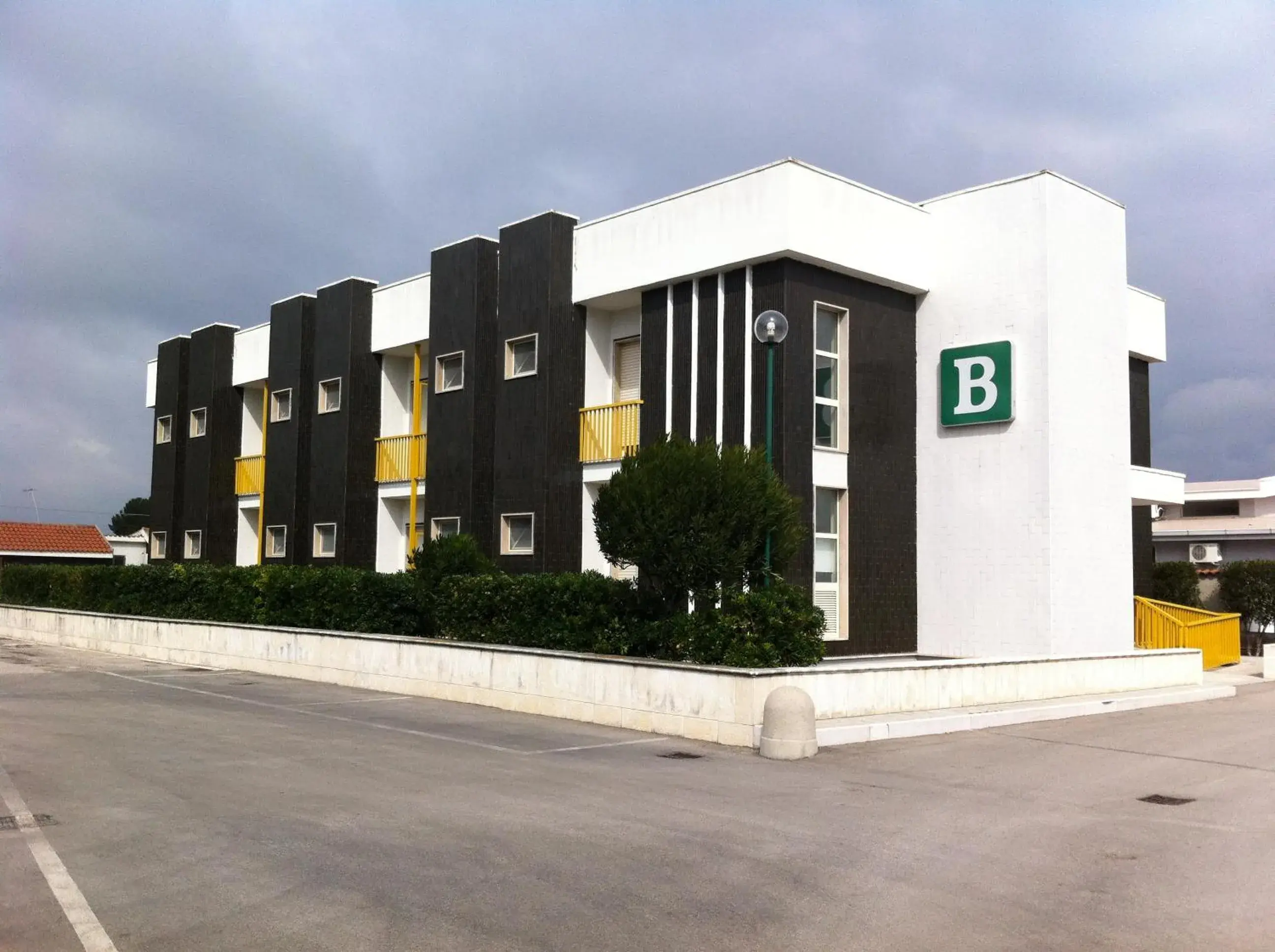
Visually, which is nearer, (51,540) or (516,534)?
(516,534)

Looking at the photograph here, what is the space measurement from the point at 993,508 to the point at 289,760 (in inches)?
493

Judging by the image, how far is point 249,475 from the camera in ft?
107

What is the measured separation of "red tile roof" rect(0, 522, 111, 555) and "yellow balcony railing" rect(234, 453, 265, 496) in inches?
772

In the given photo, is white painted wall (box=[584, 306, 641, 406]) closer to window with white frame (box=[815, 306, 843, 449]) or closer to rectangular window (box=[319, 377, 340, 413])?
window with white frame (box=[815, 306, 843, 449])

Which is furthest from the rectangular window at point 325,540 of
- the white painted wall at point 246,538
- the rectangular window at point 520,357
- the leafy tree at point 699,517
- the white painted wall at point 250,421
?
the leafy tree at point 699,517

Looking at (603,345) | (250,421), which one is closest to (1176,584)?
(603,345)

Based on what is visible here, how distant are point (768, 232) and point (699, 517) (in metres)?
6.31

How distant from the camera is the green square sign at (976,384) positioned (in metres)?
19.5

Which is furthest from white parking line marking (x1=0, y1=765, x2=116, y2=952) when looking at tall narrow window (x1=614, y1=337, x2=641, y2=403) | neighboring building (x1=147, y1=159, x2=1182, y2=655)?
tall narrow window (x1=614, y1=337, x2=641, y2=403)

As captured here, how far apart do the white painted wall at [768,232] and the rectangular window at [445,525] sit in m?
6.06

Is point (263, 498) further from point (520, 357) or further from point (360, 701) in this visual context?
point (360, 701)

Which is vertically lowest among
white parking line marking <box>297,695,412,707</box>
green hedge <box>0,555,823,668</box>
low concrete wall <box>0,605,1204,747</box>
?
white parking line marking <box>297,695,412,707</box>

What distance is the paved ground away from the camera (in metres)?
6.14

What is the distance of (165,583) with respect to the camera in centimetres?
2706
